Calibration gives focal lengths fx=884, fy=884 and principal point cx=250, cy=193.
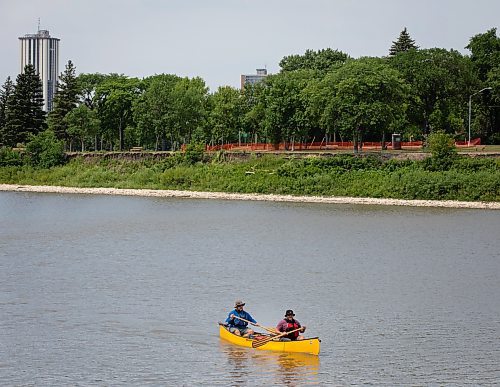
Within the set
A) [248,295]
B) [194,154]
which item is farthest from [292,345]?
[194,154]

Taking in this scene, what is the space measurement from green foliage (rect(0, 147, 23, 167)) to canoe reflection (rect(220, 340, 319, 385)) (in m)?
77.4

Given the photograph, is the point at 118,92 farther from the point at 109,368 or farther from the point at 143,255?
the point at 109,368

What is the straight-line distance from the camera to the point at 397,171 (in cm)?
7662

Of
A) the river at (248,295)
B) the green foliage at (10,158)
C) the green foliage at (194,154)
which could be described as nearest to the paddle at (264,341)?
the river at (248,295)

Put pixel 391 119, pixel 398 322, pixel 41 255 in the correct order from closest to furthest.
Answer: pixel 398 322
pixel 41 255
pixel 391 119

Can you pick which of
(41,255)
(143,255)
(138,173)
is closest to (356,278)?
(143,255)

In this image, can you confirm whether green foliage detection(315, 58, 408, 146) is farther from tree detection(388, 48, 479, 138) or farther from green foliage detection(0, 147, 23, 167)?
green foliage detection(0, 147, 23, 167)

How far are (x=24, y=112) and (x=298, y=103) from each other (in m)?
35.0

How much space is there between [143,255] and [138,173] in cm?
4417

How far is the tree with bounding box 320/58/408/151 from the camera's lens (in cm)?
7838

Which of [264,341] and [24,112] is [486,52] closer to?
[24,112]

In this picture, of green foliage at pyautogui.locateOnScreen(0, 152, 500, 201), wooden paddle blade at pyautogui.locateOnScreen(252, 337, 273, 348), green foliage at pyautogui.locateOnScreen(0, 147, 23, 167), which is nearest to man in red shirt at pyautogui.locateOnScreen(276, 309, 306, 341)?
wooden paddle blade at pyautogui.locateOnScreen(252, 337, 273, 348)

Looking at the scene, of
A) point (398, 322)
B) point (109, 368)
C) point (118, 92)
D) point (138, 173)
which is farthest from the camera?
point (118, 92)

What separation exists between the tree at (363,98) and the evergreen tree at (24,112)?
1574 inches
